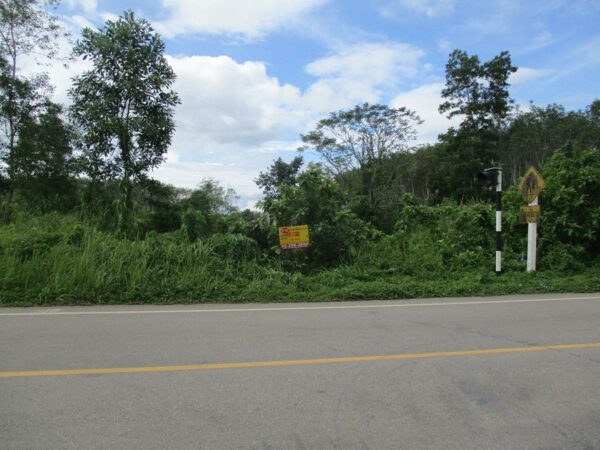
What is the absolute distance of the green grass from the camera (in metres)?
9.28

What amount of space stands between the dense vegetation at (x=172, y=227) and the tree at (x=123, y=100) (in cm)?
4

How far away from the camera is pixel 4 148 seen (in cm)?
1741

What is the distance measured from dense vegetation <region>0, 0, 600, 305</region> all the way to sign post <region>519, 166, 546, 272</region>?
21.9 inches

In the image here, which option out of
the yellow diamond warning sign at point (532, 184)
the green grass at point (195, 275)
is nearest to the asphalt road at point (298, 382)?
the green grass at point (195, 275)

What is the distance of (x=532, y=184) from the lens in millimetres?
12648

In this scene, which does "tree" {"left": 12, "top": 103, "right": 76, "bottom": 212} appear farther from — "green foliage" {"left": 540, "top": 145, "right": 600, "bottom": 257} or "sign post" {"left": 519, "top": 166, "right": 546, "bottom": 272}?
"green foliage" {"left": 540, "top": 145, "right": 600, "bottom": 257}

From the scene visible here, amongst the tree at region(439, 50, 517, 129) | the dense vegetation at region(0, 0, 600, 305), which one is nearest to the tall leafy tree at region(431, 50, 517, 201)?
the tree at region(439, 50, 517, 129)

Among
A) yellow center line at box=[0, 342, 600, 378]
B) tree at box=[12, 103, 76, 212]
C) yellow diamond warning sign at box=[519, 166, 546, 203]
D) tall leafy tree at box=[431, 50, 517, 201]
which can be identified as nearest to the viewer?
yellow center line at box=[0, 342, 600, 378]

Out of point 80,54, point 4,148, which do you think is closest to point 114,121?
point 80,54

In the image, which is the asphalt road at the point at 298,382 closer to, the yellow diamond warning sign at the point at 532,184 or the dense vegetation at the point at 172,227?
the dense vegetation at the point at 172,227

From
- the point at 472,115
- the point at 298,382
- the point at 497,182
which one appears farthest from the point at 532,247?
the point at 472,115

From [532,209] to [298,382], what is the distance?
10675mm

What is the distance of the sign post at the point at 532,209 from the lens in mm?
12461

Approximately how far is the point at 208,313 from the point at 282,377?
3.62m
